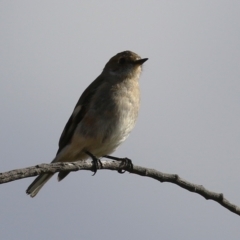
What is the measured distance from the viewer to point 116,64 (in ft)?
27.7

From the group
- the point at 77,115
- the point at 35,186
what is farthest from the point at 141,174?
the point at 77,115

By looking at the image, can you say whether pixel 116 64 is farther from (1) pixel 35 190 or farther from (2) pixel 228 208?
(2) pixel 228 208

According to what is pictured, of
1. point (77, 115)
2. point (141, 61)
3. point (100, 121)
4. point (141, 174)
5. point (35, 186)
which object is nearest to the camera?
point (141, 174)

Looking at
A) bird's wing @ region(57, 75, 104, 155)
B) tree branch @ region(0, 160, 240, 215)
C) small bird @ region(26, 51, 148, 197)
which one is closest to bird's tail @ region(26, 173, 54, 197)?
small bird @ region(26, 51, 148, 197)

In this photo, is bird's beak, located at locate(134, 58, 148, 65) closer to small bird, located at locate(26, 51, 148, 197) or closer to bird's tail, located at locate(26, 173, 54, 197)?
small bird, located at locate(26, 51, 148, 197)

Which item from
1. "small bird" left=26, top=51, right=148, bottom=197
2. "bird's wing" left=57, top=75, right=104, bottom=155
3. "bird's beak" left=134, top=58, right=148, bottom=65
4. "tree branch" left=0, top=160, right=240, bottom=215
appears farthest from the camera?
"bird's beak" left=134, top=58, right=148, bottom=65

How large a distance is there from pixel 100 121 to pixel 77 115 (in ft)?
1.79

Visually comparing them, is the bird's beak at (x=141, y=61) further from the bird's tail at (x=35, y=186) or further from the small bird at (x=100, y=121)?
the bird's tail at (x=35, y=186)

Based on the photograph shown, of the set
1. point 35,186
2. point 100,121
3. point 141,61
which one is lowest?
point 35,186

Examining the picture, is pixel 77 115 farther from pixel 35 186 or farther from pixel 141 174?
pixel 141 174

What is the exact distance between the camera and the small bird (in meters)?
7.36

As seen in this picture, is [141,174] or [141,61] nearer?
[141,174]

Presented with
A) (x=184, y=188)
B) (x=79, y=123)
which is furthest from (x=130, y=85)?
(x=184, y=188)

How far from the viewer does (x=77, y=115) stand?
784 centimetres
